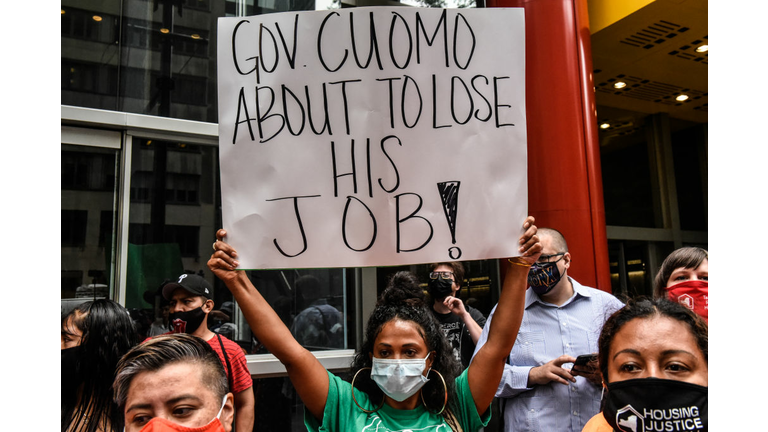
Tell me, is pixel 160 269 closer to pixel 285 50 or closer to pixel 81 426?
pixel 81 426

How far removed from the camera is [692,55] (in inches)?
279

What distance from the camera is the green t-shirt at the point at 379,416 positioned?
2166 mm

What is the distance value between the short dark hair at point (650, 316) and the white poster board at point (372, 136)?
485 millimetres

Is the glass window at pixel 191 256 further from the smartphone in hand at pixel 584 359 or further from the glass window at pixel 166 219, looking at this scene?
the smartphone in hand at pixel 584 359

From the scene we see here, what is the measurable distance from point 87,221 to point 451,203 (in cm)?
363

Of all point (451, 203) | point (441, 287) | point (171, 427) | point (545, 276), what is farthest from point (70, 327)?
point (545, 276)

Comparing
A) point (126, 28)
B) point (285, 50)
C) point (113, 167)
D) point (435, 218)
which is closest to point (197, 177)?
point (113, 167)

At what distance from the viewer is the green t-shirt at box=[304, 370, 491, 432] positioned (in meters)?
2.17

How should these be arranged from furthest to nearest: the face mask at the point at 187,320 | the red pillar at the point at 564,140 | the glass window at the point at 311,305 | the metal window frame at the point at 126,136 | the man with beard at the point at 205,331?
the red pillar at the point at 564,140 → the glass window at the point at 311,305 → the metal window frame at the point at 126,136 → the face mask at the point at 187,320 → the man with beard at the point at 205,331

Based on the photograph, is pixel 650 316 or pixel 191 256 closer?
pixel 650 316

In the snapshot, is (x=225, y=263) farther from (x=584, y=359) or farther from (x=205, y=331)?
(x=584, y=359)

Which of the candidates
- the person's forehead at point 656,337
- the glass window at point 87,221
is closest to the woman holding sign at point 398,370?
the person's forehead at point 656,337

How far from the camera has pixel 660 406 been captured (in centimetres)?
157

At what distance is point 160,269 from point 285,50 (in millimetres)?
3102
